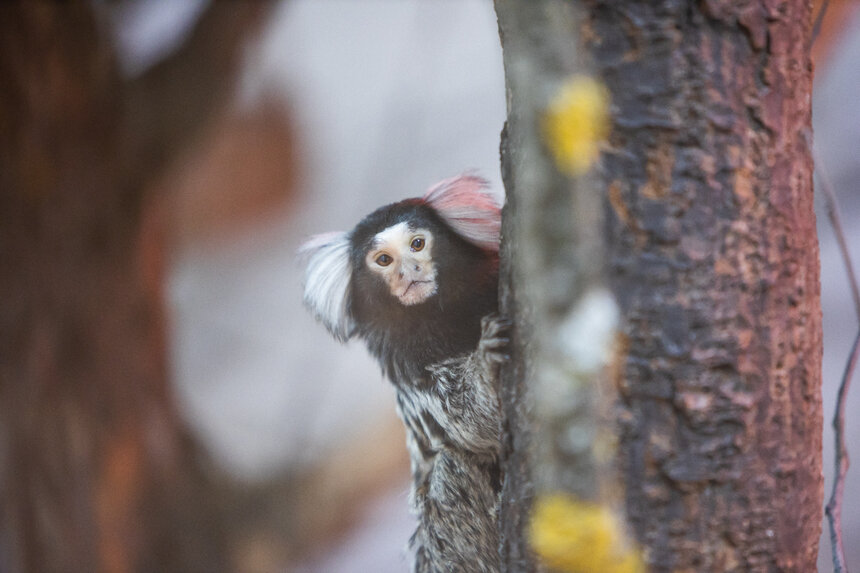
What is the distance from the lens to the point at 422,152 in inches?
114

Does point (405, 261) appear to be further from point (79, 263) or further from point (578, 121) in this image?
point (79, 263)

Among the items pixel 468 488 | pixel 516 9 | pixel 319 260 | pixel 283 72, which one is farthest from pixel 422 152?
pixel 516 9

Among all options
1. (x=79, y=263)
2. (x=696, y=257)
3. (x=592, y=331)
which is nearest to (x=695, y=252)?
(x=696, y=257)

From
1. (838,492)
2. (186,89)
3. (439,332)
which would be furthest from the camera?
(186,89)

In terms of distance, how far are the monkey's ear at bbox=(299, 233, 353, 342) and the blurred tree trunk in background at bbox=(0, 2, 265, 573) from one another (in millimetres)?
1364

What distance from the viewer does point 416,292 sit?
1351 mm

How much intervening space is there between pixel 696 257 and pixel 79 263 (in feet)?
7.98

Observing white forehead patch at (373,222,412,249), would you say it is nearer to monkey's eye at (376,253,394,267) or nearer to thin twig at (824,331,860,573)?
monkey's eye at (376,253,394,267)

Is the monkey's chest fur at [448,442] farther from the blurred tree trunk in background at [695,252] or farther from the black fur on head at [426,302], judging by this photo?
the blurred tree trunk in background at [695,252]

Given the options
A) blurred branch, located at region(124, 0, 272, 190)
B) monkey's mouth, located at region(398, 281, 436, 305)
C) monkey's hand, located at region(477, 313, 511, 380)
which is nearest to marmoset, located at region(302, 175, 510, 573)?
monkey's mouth, located at region(398, 281, 436, 305)

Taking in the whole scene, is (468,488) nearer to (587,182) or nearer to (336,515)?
(587,182)

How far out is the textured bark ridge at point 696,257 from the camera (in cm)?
81

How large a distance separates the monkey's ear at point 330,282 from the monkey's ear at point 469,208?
236 millimetres

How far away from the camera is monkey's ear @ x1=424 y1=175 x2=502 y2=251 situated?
4.52 feet
